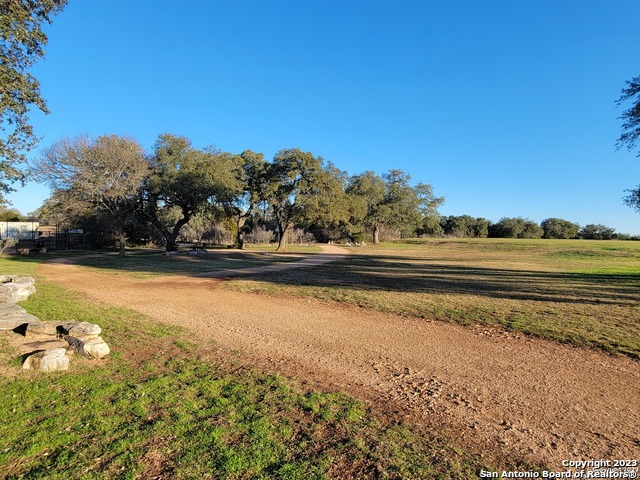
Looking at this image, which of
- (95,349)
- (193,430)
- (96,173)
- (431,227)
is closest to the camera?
(193,430)

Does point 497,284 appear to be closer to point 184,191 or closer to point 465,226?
point 184,191

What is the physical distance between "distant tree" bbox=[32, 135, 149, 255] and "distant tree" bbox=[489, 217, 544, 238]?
80.1m

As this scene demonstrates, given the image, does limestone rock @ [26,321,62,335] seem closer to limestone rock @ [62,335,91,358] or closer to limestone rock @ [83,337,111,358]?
limestone rock @ [62,335,91,358]

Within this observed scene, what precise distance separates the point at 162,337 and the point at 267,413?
3505mm

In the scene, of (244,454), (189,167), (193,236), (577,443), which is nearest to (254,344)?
(244,454)

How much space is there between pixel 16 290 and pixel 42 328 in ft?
13.4

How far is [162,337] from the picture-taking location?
20.6 feet

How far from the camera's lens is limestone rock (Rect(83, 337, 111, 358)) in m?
5.00

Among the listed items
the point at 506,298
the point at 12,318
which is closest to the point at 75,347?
the point at 12,318

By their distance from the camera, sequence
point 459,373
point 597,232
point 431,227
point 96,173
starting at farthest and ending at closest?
point 597,232 < point 431,227 < point 96,173 < point 459,373

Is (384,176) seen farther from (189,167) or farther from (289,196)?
(189,167)

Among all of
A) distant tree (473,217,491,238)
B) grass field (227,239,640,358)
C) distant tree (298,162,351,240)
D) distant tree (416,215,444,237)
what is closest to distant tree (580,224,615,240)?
distant tree (473,217,491,238)

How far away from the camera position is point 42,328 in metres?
5.75

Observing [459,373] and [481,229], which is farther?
[481,229]
